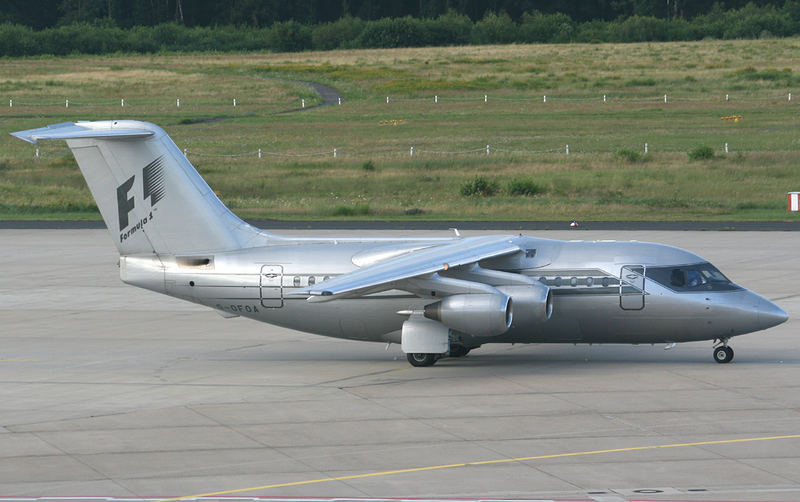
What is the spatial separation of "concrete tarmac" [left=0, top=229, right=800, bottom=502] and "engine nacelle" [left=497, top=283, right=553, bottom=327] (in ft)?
4.38

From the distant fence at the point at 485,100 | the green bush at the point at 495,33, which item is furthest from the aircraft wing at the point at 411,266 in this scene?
the green bush at the point at 495,33

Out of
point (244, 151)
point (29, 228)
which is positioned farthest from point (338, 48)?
point (29, 228)

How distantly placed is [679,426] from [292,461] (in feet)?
23.9

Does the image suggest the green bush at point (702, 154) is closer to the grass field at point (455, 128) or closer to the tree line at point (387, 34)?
the grass field at point (455, 128)

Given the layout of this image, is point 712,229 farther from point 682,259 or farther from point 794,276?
point 682,259

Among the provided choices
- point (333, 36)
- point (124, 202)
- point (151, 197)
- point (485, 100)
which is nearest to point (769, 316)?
point (151, 197)

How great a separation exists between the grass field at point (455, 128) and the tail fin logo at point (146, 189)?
105 ft

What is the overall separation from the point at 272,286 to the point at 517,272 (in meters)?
5.86

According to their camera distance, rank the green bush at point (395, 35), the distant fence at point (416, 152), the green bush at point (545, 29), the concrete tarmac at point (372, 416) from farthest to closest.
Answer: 1. the green bush at point (395, 35)
2. the green bush at point (545, 29)
3. the distant fence at point (416, 152)
4. the concrete tarmac at point (372, 416)

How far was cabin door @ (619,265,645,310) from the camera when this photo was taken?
26.6 meters

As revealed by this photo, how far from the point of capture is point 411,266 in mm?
25281

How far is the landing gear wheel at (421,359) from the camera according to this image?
27.3 meters

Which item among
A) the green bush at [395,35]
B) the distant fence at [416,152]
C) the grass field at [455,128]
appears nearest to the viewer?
the grass field at [455,128]

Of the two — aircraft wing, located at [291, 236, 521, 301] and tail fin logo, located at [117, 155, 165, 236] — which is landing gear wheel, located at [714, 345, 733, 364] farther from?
tail fin logo, located at [117, 155, 165, 236]
